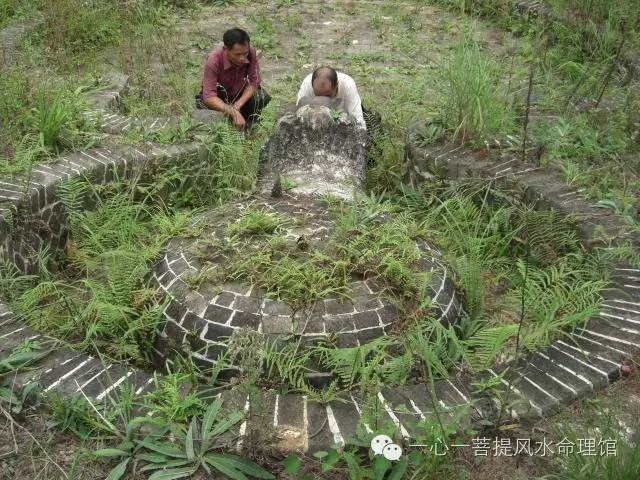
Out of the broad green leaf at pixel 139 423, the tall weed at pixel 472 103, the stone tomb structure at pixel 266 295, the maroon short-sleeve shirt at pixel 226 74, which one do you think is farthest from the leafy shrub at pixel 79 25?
the broad green leaf at pixel 139 423

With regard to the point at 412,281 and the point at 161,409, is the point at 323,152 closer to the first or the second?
the point at 412,281

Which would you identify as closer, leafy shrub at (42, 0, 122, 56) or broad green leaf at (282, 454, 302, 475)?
broad green leaf at (282, 454, 302, 475)

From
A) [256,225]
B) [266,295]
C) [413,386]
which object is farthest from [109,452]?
[256,225]

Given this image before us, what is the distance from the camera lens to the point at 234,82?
5570 mm

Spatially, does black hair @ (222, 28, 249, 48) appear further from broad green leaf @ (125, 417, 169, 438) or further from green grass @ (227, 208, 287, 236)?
broad green leaf @ (125, 417, 169, 438)

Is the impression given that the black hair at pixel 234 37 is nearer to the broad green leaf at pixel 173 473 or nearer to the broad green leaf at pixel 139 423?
the broad green leaf at pixel 139 423

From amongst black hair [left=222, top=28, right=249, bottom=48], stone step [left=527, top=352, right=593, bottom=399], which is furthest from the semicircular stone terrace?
black hair [left=222, top=28, right=249, bottom=48]

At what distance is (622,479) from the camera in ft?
6.29

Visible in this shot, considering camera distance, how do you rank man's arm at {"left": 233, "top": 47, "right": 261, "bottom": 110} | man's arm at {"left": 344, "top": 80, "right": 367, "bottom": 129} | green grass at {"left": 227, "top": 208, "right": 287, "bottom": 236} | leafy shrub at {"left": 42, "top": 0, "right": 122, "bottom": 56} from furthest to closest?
leafy shrub at {"left": 42, "top": 0, "right": 122, "bottom": 56} < man's arm at {"left": 233, "top": 47, "right": 261, "bottom": 110} < man's arm at {"left": 344, "top": 80, "right": 367, "bottom": 129} < green grass at {"left": 227, "top": 208, "right": 287, "bottom": 236}

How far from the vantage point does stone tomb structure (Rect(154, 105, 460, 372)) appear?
2.67 metres

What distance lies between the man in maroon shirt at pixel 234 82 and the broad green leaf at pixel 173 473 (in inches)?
137

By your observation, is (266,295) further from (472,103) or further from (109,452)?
(472,103)

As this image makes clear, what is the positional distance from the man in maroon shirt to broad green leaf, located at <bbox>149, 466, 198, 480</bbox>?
137 inches

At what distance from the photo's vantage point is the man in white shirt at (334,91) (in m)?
4.79
